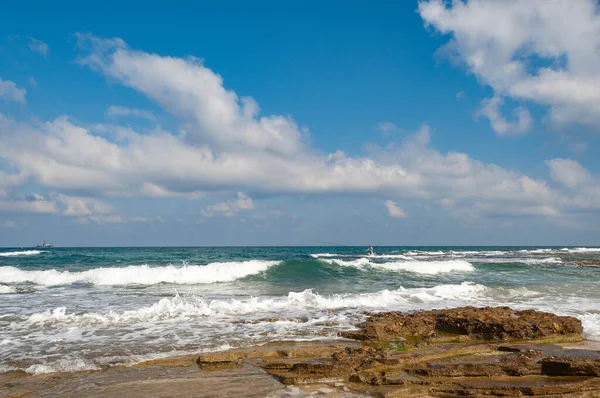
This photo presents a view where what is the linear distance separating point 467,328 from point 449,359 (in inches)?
94.7

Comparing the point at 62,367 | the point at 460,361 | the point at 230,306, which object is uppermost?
the point at 460,361

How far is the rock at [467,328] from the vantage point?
9016 millimetres

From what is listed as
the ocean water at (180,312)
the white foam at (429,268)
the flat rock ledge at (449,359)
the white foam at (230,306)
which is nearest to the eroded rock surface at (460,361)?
the flat rock ledge at (449,359)

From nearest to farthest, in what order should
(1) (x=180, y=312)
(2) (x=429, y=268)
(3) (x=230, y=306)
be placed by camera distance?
(1) (x=180, y=312) < (3) (x=230, y=306) < (2) (x=429, y=268)

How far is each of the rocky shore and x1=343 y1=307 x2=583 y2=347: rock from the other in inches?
6.8

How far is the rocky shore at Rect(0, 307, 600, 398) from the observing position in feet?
19.2

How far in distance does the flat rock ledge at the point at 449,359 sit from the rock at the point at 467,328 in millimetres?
21

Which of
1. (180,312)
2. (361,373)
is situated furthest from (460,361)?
(180,312)

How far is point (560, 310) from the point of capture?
13.1 meters

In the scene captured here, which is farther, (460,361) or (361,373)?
(460,361)

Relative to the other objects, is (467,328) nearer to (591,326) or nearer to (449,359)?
(449,359)

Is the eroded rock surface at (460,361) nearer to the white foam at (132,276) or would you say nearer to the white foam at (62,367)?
the white foam at (62,367)

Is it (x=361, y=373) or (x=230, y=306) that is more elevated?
(x=361, y=373)

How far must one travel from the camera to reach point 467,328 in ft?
30.8
